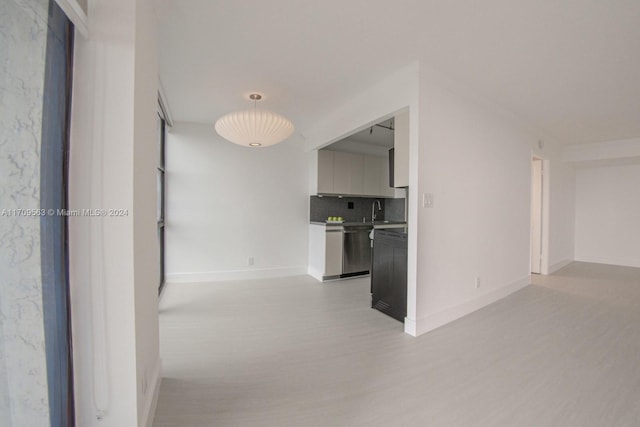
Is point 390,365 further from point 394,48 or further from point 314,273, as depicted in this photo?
point 314,273

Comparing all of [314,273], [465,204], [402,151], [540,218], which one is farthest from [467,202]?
[540,218]

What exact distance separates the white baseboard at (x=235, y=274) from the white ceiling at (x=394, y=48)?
2.55m

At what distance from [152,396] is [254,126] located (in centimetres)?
218

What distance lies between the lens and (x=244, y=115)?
→ 2.43 meters

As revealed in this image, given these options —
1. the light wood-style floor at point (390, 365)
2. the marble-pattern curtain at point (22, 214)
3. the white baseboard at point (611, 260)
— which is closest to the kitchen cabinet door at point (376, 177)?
the light wood-style floor at point (390, 365)

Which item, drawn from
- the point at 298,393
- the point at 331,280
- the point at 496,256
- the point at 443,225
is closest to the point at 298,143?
the point at 331,280

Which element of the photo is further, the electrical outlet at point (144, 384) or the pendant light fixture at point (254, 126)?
the pendant light fixture at point (254, 126)

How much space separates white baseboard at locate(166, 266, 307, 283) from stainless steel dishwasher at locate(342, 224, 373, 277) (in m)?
0.85

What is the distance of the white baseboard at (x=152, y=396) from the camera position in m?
1.30

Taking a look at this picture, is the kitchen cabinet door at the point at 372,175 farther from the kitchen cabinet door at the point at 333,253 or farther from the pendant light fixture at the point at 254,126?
the pendant light fixture at the point at 254,126

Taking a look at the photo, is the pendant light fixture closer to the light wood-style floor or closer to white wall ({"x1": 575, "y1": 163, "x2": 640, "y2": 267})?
the light wood-style floor

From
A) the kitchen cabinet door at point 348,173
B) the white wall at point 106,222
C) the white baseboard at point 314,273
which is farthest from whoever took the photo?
the kitchen cabinet door at point 348,173

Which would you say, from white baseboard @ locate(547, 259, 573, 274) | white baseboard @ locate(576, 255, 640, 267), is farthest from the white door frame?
white baseboard @ locate(576, 255, 640, 267)

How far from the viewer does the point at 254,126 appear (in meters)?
2.49
